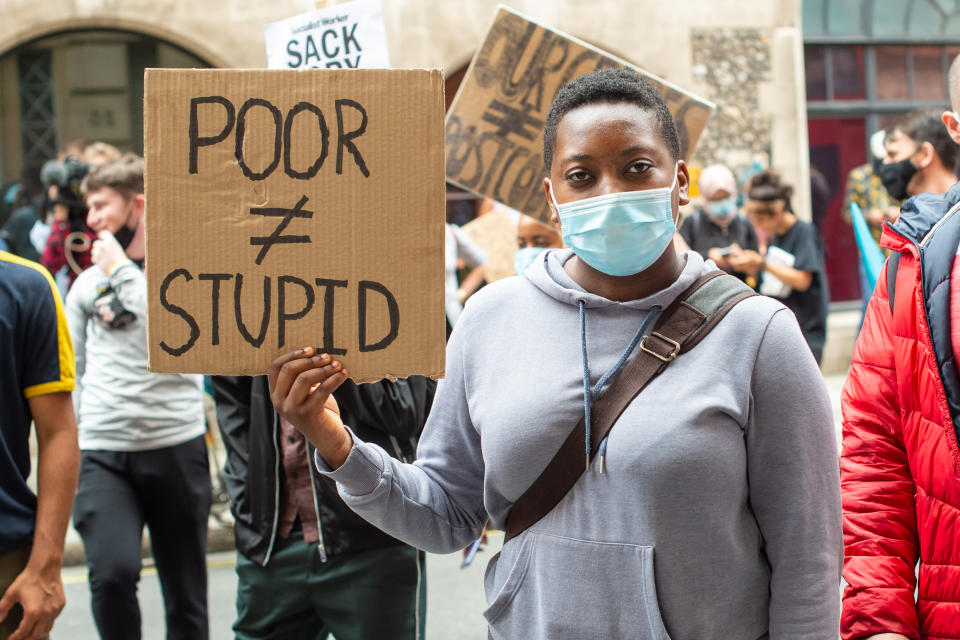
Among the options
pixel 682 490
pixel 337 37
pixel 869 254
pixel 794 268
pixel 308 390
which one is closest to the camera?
pixel 682 490

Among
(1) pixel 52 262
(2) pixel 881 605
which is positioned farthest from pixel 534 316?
(1) pixel 52 262

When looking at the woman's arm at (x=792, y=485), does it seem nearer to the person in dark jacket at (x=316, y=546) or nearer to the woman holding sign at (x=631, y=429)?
the woman holding sign at (x=631, y=429)

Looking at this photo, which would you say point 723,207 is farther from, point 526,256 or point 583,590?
point 583,590

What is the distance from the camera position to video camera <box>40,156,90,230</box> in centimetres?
662

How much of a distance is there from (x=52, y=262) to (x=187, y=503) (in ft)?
11.0

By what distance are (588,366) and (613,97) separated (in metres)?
0.51

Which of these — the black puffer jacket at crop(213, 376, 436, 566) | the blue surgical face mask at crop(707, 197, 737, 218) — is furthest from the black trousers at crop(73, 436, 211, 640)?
Result: the blue surgical face mask at crop(707, 197, 737, 218)

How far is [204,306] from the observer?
208 cm

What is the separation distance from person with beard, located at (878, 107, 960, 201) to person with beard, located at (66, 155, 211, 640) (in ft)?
9.97

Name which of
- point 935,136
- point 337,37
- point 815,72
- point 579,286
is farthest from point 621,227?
point 815,72

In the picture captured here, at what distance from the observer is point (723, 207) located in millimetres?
7684

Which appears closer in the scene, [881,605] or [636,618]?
[636,618]

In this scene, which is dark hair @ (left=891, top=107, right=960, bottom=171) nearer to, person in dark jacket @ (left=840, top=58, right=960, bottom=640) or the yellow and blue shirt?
person in dark jacket @ (left=840, top=58, right=960, bottom=640)

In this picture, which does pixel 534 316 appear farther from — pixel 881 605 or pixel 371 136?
pixel 881 605
